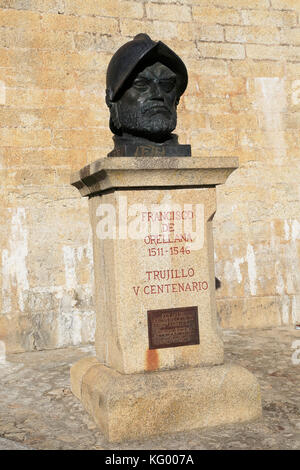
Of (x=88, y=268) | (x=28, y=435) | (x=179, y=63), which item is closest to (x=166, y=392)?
(x=28, y=435)

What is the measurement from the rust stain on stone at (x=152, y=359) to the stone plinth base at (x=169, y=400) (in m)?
0.05

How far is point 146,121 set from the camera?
11.4 ft

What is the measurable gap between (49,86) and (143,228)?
3.26 m

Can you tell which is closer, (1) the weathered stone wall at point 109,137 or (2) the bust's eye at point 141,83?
(2) the bust's eye at point 141,83

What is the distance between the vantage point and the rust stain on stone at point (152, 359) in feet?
11.0

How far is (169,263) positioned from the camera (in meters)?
3.42

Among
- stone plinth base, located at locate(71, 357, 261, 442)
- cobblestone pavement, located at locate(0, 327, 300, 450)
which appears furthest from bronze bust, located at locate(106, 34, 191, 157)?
cobblestone pavement, located at locate(0, 327, 300, 450)

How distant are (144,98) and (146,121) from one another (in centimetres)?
15

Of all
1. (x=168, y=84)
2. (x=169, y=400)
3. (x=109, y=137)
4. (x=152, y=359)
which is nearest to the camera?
(x=169, y=400)

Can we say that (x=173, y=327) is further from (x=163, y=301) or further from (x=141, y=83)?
(x=141, y=83)

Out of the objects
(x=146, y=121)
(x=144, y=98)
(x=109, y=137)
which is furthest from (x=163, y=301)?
(x=109, y=137)

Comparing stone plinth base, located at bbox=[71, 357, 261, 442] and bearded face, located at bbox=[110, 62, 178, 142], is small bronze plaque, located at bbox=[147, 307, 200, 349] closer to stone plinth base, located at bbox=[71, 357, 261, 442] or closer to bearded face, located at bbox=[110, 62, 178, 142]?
stone plinth base, located at bbox=[71, 357, 261, 442]

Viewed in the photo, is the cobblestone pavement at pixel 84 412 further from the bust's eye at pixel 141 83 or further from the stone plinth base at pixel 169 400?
the bust's eye at pixel 141 83

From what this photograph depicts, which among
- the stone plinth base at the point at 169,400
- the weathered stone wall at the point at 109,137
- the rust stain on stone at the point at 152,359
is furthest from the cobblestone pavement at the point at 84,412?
the weathered stone wall at the point at 109,137
